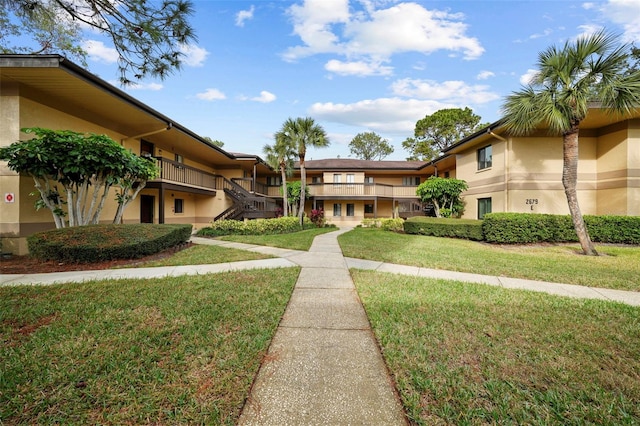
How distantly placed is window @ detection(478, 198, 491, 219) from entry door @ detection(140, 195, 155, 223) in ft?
62.7

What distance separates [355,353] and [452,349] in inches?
42.7

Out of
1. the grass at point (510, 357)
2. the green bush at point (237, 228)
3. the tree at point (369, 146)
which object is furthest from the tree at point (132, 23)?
the tree at point (369, 146)

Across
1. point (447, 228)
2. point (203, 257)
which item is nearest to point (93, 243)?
point (203, 257)

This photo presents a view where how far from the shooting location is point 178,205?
1670cm

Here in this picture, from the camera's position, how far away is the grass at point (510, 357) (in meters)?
2.04

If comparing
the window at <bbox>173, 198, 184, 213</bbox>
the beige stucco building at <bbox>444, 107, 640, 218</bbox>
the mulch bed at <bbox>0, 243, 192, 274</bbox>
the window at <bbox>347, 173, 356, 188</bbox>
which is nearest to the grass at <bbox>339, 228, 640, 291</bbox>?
the beige stucco building at <bbox>444, 107, 640, 218</bbox>

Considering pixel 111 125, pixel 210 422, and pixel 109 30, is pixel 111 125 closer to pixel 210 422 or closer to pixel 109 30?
pixel 109 30

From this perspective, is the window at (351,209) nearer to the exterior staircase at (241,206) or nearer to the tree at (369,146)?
the exterior staircase at (241,206)

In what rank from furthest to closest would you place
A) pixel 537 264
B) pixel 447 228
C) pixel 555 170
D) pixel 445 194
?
pixel 445 194 < pixel 447 228 < pixel 555 170 < pixel 537 264

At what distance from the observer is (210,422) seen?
1.88 meters

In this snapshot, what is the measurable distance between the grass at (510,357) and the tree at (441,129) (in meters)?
31.9

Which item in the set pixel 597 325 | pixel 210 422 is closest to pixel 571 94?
pixel 597 325

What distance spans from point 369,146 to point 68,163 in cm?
4634

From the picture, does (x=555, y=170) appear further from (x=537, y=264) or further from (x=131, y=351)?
(x=131, y=351)
